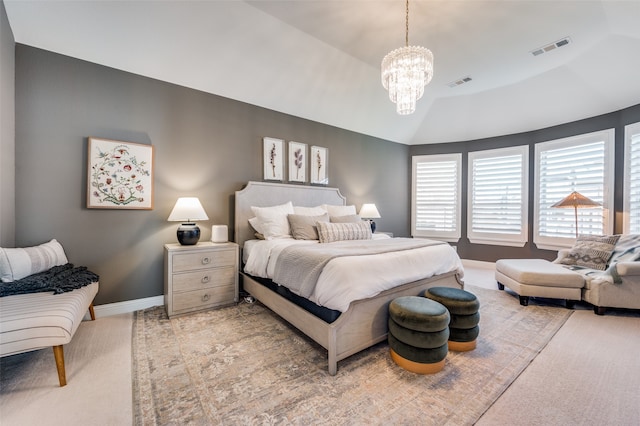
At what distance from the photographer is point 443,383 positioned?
65.2 inches

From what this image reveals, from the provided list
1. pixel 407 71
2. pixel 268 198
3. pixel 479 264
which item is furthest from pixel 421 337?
pixel 479 264

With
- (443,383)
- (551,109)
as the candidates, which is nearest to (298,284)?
(443,383)

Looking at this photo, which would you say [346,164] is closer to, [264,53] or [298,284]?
[264,53]

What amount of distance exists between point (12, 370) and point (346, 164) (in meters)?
4.54

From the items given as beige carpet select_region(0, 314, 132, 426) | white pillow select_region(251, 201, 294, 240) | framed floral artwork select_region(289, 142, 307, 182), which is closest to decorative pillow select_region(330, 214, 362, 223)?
white pillow select_region(251, 201, 294, 240)

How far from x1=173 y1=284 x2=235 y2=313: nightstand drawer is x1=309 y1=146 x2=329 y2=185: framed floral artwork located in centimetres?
226

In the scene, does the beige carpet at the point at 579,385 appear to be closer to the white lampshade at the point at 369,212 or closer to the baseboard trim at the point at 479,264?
the baseboard trim at the point at 479,264

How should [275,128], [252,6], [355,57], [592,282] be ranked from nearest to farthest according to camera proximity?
[252,6] → [592,282] → [355,57] → [275,128]

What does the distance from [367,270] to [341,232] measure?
1181 millimetres

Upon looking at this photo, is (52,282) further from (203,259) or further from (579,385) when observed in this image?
(579,385)

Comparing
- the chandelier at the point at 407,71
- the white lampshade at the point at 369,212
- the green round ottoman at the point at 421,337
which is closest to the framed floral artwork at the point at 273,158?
the white lampshade at the point at 369,212

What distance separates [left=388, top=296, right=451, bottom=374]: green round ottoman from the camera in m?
1.71

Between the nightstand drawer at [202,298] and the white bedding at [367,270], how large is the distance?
0.52 meters

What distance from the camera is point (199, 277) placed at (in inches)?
109
